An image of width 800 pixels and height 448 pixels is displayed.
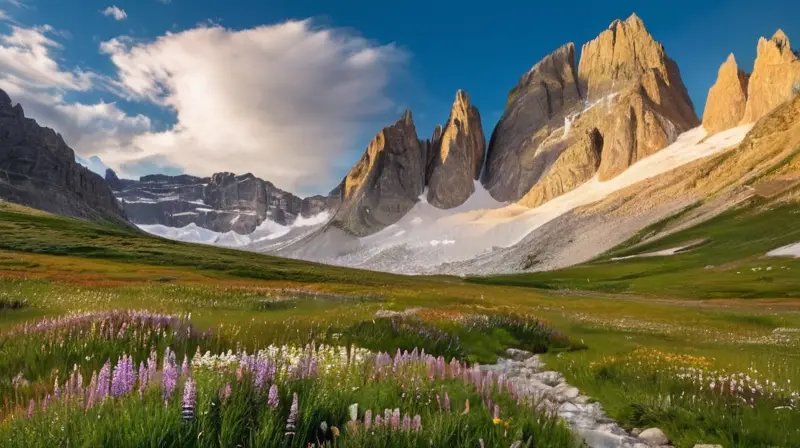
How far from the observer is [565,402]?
9.65m

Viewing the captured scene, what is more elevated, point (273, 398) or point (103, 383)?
point (103, 383)

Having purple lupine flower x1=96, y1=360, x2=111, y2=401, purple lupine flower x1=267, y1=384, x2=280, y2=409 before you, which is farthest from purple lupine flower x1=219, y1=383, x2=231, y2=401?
purple lupine flower x1=96, y1=360, x2=111, y2=401

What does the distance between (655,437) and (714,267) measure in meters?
134

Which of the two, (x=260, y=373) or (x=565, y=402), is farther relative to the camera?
(x=565, y=402)

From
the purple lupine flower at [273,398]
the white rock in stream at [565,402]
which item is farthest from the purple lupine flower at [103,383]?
the white rock in stream at [565,402]

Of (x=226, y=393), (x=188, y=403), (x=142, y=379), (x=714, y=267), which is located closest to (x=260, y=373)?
(x=226, y=393)

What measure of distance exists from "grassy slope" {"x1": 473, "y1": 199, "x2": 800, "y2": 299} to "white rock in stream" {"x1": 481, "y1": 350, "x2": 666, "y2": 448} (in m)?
87.5

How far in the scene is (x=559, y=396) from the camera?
10.5m

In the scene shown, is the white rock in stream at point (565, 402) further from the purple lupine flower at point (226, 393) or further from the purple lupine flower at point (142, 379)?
the purple lupine flower at point (142, 379)

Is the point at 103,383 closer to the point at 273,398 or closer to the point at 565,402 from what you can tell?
the point at 273,398

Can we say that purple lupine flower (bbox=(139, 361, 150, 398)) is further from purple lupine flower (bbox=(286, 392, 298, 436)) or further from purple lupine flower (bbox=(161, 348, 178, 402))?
purple lupine flower (bbox=(286, 392, 298, 436))

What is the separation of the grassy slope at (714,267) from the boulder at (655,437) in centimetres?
9241

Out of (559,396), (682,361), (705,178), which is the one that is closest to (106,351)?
(559,396)

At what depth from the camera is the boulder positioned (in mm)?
7216
